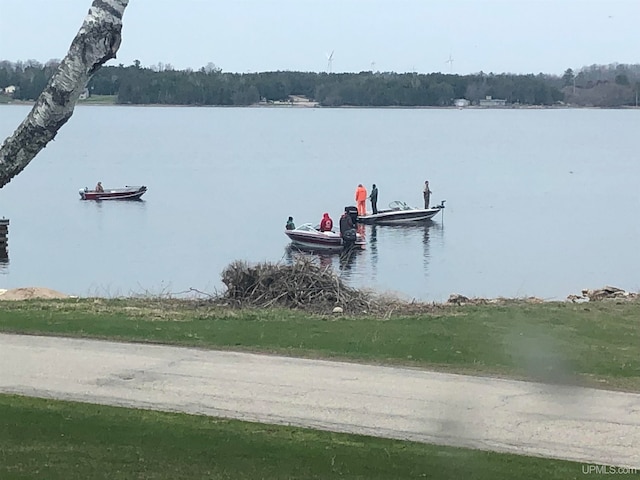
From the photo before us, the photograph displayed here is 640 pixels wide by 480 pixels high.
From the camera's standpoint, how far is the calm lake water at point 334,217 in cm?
3238

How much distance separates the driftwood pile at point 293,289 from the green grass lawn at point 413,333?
687 mm

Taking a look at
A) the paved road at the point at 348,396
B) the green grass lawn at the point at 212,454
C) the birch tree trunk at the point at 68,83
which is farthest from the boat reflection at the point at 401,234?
the birch tree trunk at the point at 68,83

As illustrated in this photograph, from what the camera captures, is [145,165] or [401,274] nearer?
[401,274]

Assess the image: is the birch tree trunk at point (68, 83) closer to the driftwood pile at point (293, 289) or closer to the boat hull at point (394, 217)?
the driftwood pile at point (293, 289)

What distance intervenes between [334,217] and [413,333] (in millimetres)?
37277

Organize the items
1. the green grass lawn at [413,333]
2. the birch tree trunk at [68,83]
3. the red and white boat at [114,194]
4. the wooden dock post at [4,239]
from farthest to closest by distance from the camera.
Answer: the red and white boat at [114,194]
the wooden dock post at [4,239]
the green grass lawn at [413,333]
the birch tree trunk at [68,83]

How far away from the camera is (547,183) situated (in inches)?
2859

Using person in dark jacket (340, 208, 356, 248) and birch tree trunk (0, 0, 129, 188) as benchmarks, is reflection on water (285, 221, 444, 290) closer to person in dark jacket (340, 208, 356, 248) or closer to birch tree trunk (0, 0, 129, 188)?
person in dark jacket (340, 208, 356, 248)

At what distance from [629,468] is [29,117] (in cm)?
498

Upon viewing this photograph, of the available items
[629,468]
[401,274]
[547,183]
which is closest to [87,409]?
[629,468]

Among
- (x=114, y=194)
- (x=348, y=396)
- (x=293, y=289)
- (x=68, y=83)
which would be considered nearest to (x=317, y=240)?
(x=293, y=289)

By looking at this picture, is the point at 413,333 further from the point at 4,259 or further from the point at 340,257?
the point at 4,259

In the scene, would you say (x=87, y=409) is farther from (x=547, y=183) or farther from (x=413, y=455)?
(x=547, y=183)

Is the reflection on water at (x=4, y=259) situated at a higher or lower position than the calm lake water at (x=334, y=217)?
higher
